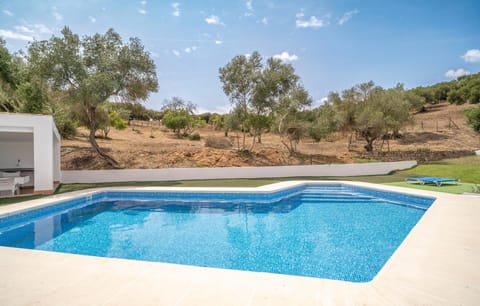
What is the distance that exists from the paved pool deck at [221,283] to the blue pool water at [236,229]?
991 millimetres

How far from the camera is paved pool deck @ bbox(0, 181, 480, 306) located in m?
2.61

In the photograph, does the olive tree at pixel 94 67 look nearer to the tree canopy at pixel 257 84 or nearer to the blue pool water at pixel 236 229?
the tree canopy at pixel 257 84

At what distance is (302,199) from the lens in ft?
33.2

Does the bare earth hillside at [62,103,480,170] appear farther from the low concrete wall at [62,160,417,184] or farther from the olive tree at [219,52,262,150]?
the olive tree at [219,52,262,150]

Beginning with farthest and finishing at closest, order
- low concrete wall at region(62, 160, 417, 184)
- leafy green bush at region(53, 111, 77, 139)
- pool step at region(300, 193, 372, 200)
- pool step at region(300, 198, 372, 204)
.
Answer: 1. leafy green bush at region(53, 111, 77, 139)
2. low concrete wall at region(62, 160, 417, 184)
3. pool step at region(300, 193, 372, 200)
4. pool step at region(300, 198, 372, 204)

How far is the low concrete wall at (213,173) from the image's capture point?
42.9ft

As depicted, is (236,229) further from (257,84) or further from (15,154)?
(15,154)

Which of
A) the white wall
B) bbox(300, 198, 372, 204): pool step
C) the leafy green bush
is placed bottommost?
bbox(300, 198, 372, 204): pool step

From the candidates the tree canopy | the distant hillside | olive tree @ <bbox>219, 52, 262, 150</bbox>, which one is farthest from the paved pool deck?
the distant hillside

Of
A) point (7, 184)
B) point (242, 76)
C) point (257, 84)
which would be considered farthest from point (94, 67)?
point (257, 84)

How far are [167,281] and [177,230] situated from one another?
361 cm

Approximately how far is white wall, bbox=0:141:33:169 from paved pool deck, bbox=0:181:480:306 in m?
10.8

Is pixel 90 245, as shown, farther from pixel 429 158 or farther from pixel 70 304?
pixel 429 158

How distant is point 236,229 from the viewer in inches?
264
